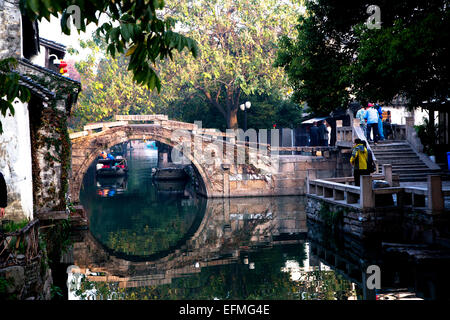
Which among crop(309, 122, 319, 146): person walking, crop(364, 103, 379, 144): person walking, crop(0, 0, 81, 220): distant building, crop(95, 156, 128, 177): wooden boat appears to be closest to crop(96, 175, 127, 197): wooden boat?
crop(95, 156, 128, 177): wooden boat

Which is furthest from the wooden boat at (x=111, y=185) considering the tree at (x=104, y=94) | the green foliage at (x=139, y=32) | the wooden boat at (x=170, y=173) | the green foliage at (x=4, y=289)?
the green foliage at (x=139, y=32)

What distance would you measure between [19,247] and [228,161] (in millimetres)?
15745

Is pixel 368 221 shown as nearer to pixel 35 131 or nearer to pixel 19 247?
pixel 19 247

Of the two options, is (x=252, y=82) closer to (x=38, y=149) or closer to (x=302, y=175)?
(x=302, y=175)

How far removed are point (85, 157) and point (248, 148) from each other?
7.03m

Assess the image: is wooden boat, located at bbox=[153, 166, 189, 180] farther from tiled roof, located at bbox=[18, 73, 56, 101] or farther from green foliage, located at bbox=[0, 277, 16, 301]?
green foliage, located at bbox=[0, 277, 16, 301]

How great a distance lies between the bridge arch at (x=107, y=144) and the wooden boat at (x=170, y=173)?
803 cm

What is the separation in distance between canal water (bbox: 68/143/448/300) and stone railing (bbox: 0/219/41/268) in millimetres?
1899

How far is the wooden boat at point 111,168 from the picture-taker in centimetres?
3412

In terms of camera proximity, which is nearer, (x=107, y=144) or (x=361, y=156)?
(x=361, y=156)

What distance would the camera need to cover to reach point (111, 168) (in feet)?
112

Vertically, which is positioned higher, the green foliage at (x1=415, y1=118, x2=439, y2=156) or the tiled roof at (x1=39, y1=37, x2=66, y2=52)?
the tiled roof at (x1=39, y1=37, x2=66, y2=52)

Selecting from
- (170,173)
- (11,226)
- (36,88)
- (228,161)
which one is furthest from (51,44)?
(170,173)

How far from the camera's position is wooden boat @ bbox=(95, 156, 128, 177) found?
34125 mm
